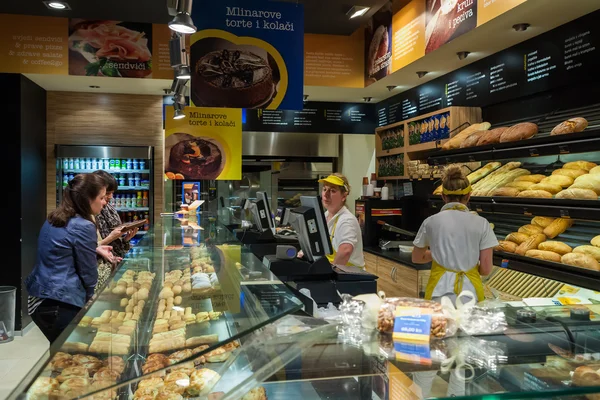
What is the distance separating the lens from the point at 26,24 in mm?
5996

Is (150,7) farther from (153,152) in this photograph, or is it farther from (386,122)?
(386,122)

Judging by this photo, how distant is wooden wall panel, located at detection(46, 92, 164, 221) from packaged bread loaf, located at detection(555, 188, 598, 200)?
5.96 m

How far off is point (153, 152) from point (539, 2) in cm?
586

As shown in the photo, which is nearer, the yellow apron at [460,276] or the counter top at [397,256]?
the yellow apron at [460,276]

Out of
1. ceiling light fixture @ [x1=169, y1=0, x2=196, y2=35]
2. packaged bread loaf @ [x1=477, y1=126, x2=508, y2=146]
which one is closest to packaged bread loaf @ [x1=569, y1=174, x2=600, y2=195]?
packaged bread loaf @ [x1=477, y1=126, x2=508, y2=146]

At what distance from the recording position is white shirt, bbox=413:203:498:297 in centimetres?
340

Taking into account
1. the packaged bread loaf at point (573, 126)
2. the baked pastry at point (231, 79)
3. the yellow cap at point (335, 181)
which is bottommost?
the yellow cap at point (335, 181)

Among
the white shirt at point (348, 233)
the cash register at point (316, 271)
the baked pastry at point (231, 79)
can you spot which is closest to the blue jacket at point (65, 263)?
the cash register at point (316, 271)

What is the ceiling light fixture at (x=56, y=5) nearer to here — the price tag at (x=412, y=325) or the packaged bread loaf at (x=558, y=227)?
the packaged bread loaf at (x=558, y=227)

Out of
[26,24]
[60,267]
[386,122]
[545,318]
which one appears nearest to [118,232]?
[60,267]

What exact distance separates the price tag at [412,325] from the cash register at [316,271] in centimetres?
133

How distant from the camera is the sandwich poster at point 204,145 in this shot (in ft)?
24.8

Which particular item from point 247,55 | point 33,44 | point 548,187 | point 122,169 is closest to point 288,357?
point 548,187

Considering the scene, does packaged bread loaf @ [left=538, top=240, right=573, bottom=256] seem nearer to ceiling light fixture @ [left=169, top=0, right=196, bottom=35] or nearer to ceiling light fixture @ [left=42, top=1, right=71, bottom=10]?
ceiling light fixture @ [left=169, top=0, right=196, bottom=35]
